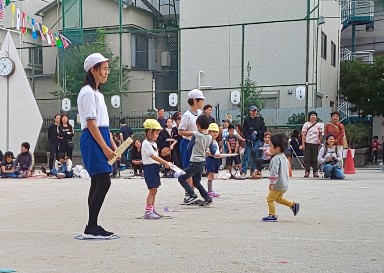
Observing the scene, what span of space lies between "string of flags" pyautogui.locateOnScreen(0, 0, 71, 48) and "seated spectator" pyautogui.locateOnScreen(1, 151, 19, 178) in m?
4.84

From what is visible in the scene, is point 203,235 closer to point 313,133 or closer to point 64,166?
point 313,133

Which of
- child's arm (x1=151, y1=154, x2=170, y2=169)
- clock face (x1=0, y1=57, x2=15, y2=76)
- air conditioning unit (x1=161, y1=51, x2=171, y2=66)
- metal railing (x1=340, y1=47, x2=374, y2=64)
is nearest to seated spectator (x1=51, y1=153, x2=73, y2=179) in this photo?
clock face (x1=0, y1=57, x2=15, y2=76)

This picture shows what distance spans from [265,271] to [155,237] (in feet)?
6.05

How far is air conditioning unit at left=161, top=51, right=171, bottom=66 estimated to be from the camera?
2203cm

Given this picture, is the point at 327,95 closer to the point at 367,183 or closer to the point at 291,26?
the point at 291,26

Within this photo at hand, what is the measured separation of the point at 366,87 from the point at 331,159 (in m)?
13.9

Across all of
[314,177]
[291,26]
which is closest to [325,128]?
[314,177]

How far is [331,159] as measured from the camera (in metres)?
13.5

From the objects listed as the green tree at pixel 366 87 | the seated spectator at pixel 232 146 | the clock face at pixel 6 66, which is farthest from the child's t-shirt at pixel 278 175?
the green tree at pixel 366 87

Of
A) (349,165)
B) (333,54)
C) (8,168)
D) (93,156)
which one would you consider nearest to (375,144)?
(333,54)

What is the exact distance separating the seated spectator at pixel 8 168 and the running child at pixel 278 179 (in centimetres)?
1051

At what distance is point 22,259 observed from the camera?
5098mm

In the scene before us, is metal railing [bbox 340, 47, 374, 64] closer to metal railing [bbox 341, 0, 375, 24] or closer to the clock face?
metal railing [bbox 341, 0, 375, 24]

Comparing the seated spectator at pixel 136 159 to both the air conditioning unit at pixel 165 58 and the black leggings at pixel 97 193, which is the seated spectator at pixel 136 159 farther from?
the black leggings at pixel 97 193
